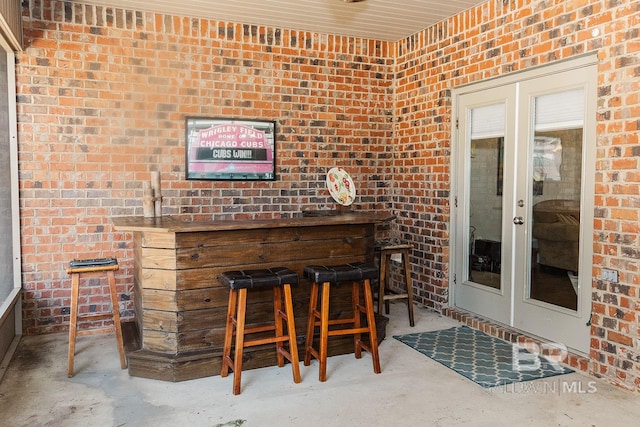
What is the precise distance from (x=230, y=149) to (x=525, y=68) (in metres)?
2.90

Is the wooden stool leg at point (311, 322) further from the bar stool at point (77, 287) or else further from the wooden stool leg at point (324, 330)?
the bar stool at point (77, 287)

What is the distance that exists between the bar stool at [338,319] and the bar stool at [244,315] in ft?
0.58

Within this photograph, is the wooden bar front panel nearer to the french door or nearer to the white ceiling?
the french door

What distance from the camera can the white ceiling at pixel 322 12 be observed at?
15.4 ft

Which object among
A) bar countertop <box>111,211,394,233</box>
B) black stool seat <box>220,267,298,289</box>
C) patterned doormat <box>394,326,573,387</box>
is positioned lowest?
patterned doormat <box>394,326,573,387</box>

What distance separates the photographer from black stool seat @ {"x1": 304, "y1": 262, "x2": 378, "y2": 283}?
11.9 feet

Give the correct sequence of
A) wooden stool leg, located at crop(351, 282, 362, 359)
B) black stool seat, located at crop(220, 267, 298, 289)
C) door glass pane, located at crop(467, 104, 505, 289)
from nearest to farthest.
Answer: black stool seat, located at crop(220, 267, 298, 289) < wooden stool leg, located at crop(351, 282, 362, 359) < door glass pane, located at crop(467, 104, 505, 289)

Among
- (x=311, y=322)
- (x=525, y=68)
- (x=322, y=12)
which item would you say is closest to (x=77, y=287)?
(x=311, y=322)

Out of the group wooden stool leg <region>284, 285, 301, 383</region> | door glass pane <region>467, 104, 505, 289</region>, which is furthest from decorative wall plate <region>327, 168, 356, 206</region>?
wooden stool leg <region>284, 285, 301, 383</region>

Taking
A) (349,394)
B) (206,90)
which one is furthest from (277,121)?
(349,394)

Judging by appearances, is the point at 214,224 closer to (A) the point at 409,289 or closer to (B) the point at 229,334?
(B) the point at 229,334

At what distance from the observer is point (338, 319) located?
13.6ft

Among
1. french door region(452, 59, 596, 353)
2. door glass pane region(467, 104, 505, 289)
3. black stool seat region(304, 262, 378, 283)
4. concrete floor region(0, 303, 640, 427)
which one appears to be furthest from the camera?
door glass pane region(467, 104, 505, 289)

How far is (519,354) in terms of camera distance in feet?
13.7
